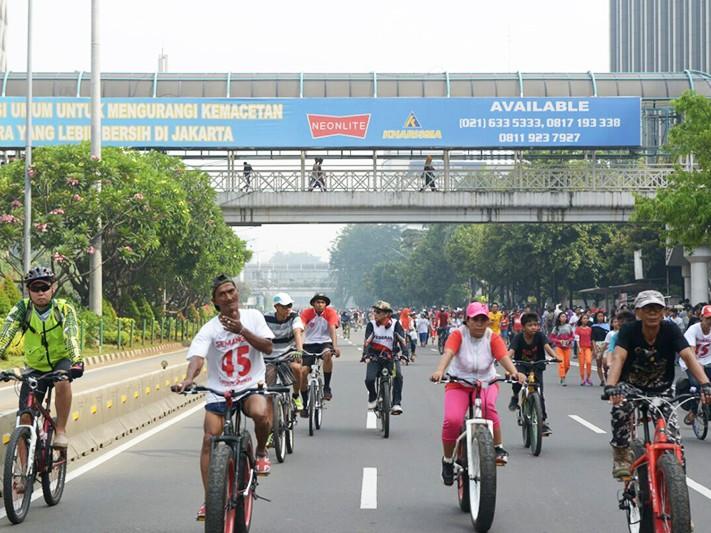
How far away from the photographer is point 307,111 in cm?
4919

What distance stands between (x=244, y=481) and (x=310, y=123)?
41793 mm

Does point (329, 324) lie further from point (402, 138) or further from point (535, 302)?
point (535, 302)

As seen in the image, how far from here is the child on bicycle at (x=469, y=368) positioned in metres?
9.75

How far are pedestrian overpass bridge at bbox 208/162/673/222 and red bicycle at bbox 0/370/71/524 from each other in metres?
35.8

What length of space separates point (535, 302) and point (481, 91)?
96.4 feet

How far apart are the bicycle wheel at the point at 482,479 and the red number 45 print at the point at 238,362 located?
5.67ft

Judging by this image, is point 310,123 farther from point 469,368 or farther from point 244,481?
point 244,481

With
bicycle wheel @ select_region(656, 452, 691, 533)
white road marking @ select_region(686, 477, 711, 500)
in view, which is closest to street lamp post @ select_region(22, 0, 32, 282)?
white road marking @ select_region(686, 477, 711, 500)

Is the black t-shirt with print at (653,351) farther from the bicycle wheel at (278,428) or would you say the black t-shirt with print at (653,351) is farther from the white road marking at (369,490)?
the bicycle wheel at (278,428)

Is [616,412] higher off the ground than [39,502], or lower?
higher

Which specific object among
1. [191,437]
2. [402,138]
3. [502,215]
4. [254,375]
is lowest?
[191,437]

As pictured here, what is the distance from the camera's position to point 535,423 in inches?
537

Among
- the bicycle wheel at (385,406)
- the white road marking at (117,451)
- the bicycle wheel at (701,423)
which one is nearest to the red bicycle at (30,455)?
the white road marking at (117,451)

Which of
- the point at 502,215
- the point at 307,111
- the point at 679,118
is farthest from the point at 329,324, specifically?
the point at 679,118
